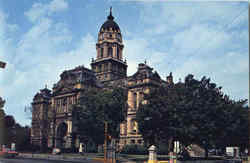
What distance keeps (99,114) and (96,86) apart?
23075 millimetres

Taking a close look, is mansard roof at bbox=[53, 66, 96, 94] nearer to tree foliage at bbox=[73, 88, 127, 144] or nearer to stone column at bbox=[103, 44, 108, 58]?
stone column at bbox=[103, 44, 108, 58]

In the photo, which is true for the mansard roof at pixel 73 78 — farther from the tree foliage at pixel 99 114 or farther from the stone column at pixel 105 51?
A: the tree foliage at pixel 99 114

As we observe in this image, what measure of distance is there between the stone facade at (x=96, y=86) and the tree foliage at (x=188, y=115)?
1773cm

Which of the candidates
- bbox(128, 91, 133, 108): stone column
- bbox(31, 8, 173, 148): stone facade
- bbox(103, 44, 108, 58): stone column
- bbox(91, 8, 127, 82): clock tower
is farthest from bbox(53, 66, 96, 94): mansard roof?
bbox(128, 91, 133, 108): stone column

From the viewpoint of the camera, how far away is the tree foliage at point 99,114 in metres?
60.0

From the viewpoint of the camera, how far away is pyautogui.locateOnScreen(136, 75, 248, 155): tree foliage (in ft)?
146

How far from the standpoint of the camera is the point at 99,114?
197ft

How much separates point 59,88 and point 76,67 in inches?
277

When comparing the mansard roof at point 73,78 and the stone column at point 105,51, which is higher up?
the stone column at point 105,51

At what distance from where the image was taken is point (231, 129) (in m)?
49.9

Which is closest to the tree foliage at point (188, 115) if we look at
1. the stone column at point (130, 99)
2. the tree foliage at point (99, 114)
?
the tree foliage at point (99, 114)

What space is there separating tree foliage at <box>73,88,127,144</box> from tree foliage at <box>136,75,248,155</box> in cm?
1209

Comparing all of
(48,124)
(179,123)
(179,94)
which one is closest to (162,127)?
(179,123)

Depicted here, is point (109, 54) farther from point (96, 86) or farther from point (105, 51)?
point (96, 86)
